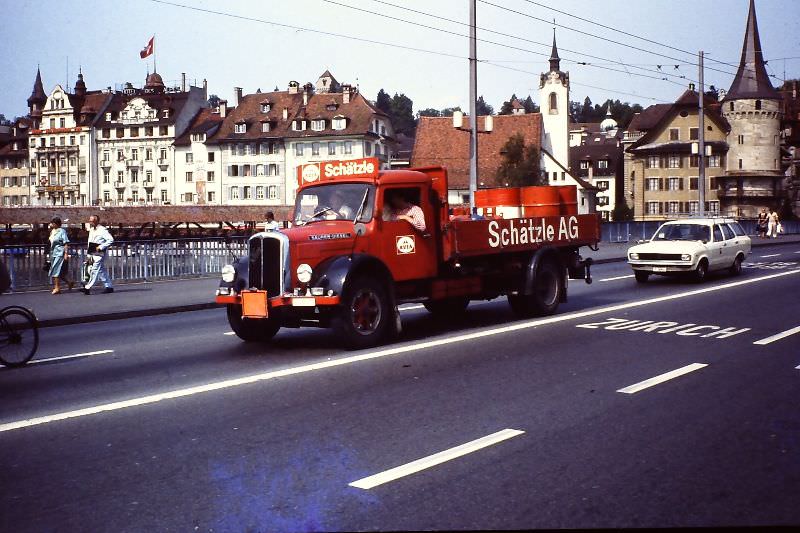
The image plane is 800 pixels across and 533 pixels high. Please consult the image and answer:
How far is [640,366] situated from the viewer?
10.0 meters

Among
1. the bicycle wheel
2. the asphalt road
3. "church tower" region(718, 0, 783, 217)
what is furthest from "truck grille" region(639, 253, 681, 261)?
"church tower" region(718, 0, 783, 217)

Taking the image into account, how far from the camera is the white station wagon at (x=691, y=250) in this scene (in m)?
22.2

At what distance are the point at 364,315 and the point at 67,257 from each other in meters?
13.1

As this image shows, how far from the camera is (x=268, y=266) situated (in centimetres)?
1179

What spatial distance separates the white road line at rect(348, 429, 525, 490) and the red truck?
4.86m

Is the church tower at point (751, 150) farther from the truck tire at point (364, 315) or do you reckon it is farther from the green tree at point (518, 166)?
the truck tire at point (364, 315)

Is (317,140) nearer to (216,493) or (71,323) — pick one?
(71,323)

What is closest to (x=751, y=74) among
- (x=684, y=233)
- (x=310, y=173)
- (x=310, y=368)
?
(x=684, y=233)

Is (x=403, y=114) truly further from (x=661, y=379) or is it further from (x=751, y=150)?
(x=661, y=379)

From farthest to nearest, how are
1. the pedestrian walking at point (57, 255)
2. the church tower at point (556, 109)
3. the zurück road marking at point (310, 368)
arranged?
the church tower at point (556, 109)
the pedestrian walking at point (57, 255)
the zurück road marking at point (310, 368)

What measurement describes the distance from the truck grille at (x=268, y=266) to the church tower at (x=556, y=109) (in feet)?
316

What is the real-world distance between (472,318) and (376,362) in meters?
4.99

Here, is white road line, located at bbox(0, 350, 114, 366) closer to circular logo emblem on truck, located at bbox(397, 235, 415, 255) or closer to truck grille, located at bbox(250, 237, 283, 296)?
truck grille, located at bbox(250, 237, 283, 296)

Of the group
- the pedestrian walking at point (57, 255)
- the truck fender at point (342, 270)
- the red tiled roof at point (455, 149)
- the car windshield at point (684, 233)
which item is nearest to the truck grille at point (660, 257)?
the car windshield at point (684, 233)
